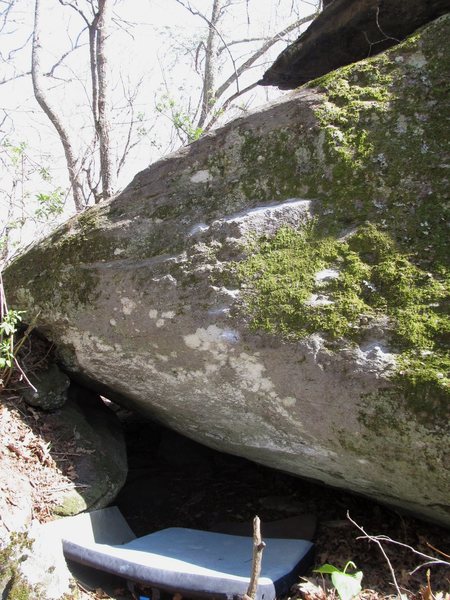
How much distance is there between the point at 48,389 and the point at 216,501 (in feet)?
5.12

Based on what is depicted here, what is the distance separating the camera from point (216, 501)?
4180 mm

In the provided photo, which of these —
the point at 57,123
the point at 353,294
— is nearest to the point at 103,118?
the point at 57,123

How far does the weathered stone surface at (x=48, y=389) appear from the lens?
3.69 metres

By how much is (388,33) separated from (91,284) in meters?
2.83

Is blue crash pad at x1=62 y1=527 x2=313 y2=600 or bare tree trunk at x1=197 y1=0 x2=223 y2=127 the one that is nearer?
blue crash pad at x1=62 y1=527 x2=313 y2=600

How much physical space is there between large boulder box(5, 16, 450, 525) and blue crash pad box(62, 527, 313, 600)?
55 centimetres

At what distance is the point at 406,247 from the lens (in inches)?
111

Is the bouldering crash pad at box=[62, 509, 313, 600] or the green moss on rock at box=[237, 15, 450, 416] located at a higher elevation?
the green moss on rock at box=[237, 15, 450, 416]

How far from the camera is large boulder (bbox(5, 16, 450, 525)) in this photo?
2.69 metres

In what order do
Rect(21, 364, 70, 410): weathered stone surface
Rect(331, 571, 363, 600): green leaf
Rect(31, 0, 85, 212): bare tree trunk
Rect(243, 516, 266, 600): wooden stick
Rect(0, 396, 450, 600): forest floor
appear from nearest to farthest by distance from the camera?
Rect(243, 516, 266, 600): wooden stick
Rect(331, 571, 363, 600): green leaf
Rect(0, 396, 450, 600): forest floor
Rect(21, 364, 70, 410): weathered stone surface
Rect(31, 0, 85, 212): bare tree trunk

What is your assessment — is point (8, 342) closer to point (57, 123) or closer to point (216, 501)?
point (216, 501)

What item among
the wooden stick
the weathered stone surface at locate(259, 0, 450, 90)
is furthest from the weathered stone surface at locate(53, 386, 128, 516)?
the weathered stone surface at locate(259, 0, 450, 90)

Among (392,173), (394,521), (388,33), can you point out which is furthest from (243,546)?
(388,33)

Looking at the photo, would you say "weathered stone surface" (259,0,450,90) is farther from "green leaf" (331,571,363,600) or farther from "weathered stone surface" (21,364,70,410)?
"green leaf" (331,571,363,600)
